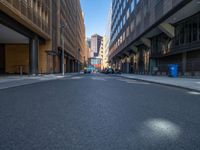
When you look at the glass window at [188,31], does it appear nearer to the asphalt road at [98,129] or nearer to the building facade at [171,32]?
the building facade at [171,32]

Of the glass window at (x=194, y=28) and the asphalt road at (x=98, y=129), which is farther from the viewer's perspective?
the glass window at (x=194, y=28)

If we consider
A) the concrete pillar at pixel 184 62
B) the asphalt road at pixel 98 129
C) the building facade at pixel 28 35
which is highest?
the building facade at pixel 28 35

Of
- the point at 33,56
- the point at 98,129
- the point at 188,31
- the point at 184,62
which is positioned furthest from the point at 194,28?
the point at 98,129

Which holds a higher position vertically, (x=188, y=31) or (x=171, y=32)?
(x=171, y=32)

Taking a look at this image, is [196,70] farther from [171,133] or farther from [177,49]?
[171,133]

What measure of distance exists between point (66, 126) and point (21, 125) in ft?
3.04

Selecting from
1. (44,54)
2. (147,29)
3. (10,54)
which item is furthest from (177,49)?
(10,54)

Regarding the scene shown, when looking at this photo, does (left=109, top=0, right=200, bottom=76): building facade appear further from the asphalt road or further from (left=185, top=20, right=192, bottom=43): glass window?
the asphalt road

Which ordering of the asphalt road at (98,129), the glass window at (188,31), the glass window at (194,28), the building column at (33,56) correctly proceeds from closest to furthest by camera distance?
the asphalt road at (98,129)
the glass window at (194,28)
the glass window at (188,31)
the building column at (33,56)

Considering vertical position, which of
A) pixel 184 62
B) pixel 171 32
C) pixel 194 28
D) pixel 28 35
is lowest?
pixel 184 62

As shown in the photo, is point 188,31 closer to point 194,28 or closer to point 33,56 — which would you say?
point 194,28

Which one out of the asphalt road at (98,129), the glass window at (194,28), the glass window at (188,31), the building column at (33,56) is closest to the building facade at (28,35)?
the building column at (33,56)

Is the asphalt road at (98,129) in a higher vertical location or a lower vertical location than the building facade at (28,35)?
lower

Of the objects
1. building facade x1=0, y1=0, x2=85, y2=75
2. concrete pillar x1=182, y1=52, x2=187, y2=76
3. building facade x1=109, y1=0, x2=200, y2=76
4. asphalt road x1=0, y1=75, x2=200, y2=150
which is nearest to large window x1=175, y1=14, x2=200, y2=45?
building facade x1=109, y1=0, x2=200, y2=76
